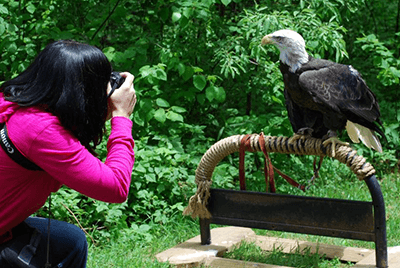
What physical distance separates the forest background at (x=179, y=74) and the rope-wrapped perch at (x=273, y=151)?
83cm

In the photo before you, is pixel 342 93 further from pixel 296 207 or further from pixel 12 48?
pixel 12 48

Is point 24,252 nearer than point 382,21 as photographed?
Yes

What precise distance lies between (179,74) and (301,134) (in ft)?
5.61

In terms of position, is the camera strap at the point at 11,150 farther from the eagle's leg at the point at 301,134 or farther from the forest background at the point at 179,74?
the forest background at the point at 179,74

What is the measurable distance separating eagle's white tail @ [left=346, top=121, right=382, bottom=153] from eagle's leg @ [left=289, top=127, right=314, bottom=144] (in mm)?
315

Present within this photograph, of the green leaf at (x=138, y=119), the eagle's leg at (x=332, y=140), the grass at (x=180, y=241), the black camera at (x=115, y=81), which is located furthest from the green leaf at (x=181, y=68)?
the black camera at (x=115, y=81)

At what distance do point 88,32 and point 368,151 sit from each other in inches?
125

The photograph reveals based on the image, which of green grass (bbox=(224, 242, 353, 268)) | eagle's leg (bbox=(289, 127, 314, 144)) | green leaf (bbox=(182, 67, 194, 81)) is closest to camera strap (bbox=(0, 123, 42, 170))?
eagle's leg (bbox=(289, 127, 314, 144))

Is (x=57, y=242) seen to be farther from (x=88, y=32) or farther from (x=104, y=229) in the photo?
(x=88, y=32)

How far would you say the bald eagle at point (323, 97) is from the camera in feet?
9.72

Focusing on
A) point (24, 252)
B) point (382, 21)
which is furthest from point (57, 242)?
point (382, 21)

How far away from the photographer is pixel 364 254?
10.4 ft

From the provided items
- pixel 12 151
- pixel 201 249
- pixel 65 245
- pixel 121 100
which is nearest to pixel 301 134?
pixel 201 249

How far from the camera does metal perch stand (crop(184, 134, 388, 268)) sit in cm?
272
